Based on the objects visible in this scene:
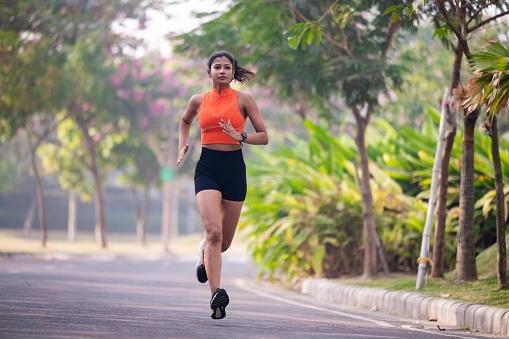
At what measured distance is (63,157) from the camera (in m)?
41.3

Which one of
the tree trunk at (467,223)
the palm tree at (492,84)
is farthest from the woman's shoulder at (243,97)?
the tree trunk at (467,223)

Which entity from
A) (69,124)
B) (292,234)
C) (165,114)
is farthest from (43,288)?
(165,114)

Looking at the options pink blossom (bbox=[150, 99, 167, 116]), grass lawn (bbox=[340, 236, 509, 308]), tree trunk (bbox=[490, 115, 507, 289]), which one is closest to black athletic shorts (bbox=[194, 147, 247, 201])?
grass lawn (bbox=[340, 236, 509, 308])

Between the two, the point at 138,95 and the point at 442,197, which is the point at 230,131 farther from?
the point at 138,95

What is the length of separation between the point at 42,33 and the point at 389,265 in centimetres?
1309

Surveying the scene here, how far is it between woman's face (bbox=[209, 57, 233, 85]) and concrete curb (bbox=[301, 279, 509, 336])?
10.0 feet

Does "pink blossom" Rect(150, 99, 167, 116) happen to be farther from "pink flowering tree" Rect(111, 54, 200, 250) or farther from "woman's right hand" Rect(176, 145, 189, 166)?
"woman's right hand" Rect(176, 145, 189, 166)

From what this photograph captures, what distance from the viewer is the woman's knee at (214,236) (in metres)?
9.02

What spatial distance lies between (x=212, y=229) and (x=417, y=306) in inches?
131

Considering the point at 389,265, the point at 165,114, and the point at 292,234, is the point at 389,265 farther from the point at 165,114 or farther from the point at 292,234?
the point at 165,114

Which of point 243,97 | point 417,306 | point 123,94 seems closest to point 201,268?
point 243,97

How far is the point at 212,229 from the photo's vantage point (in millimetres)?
9008

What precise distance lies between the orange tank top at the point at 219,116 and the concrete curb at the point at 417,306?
2734mm

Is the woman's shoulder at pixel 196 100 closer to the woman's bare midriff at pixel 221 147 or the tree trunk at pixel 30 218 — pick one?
the woman's bare midriff at pixel 221 147
